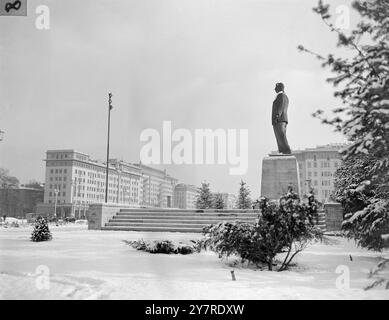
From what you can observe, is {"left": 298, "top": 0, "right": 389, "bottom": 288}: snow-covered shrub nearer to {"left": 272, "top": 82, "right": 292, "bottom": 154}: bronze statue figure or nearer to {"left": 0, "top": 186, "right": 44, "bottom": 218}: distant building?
{"left": 272, "top": 82, "right": 292, "bottom": 154}: bronze statue figure

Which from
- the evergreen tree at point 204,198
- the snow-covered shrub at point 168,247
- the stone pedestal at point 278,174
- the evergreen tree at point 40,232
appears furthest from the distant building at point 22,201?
the snow-covered shrub at point 168,247

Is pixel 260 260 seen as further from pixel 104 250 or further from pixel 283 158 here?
pixel 283 158

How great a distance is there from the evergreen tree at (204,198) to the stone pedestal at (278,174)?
17124mm

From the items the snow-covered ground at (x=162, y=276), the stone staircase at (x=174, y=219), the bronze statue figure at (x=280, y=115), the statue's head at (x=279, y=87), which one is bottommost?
the snow-covered ground at (x=162, y=276)

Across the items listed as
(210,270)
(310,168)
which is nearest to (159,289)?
(210,270)

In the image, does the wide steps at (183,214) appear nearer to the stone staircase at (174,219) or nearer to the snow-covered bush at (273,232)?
the stone staircase at (174,219)

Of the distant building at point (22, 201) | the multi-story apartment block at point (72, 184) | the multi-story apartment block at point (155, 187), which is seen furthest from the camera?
the multi-story apartment block at point (155, 187)

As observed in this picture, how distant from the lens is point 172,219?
59.5ft

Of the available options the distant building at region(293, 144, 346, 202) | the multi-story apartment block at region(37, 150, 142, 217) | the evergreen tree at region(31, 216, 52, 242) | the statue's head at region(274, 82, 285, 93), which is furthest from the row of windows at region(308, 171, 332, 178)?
the evergreen tree at region(31, 216, 52, 242)

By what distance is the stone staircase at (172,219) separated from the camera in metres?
16.9

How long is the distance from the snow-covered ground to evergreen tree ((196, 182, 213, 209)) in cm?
2725

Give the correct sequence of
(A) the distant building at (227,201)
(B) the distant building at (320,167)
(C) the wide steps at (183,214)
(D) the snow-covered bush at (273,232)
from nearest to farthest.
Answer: (D) the snow-covered bush at (273,232)
(C) the wide steps at (183,214)
(A) the distant building at (227,201)
(B) the distant building at (320,167)

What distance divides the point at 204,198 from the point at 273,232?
29.7 meters

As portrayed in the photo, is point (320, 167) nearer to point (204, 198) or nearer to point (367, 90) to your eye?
point (204, 198)
